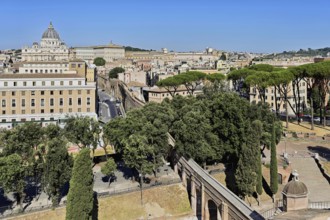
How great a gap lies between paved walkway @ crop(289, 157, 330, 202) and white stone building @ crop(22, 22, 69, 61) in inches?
3335

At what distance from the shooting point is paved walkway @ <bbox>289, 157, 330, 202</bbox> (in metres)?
30.0

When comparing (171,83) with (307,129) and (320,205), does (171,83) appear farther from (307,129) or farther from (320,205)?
(320,205)

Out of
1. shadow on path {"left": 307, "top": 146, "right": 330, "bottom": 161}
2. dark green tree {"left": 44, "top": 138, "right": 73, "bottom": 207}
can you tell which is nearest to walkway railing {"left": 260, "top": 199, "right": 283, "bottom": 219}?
shadow on path {"left": 307, "top": 146, "right": 330, "bottom": 161}

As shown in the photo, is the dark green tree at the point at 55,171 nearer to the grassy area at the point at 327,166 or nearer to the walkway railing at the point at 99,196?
the walkway railing at the point at 99,196

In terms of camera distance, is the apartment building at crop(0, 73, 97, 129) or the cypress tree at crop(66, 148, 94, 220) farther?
the apartment building at crop(0, 73, 97, 129)

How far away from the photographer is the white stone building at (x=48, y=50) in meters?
123

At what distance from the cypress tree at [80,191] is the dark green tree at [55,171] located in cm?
366

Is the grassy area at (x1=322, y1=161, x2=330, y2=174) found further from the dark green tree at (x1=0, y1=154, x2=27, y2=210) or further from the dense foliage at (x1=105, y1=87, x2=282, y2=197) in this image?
the dark green tree at (x1=0, y1=154, x2=27, y2=210)

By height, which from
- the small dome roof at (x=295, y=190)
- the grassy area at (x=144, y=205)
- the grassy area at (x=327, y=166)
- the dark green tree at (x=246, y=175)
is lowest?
the grassy area at (x=144, y=205)

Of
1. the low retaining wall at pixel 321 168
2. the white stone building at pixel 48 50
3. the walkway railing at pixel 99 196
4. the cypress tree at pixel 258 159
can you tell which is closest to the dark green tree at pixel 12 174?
the walkway railing at pixel 99 196

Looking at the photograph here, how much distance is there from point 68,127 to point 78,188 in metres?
11.7

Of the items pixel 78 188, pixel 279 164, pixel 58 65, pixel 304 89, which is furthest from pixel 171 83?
pixel 78 188

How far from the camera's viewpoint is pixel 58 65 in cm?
7638

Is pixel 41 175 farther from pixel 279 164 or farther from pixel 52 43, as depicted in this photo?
pixel 52 43
